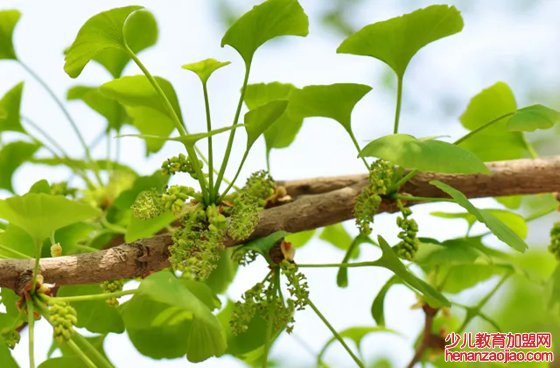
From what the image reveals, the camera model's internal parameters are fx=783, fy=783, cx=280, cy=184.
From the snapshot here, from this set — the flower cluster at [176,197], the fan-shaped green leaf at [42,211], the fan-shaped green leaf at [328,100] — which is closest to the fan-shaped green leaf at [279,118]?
the fan-shaped green leaf at [328,100]

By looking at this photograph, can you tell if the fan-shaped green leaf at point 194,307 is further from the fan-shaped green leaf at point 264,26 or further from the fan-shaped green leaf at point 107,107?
the fan-shaped green leaf at point 107,107

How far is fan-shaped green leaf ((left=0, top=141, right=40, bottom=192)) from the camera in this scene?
85cm

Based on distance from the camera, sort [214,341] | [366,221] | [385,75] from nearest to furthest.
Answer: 1. [214,341]
2. [366,221]
3. [385,75]

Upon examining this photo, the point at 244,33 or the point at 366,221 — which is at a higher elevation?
the point at 244,33

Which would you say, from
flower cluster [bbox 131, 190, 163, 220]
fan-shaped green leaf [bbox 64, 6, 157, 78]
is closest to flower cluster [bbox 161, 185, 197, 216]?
flower cluster [bbox 131, 190, 163, 220]

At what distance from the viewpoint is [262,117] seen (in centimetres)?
57

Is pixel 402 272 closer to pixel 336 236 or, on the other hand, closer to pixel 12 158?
pixel 336 236

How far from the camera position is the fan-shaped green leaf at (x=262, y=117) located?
1.81ft

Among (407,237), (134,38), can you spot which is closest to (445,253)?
(407,237)

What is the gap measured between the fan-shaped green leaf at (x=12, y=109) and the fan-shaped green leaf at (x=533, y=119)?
1.74 feet

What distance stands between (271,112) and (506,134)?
1.19 ft

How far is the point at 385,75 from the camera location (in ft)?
5.98

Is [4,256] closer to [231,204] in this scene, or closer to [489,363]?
[231,204]

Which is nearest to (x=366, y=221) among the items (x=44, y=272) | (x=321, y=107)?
(x=321, y=107)
